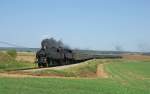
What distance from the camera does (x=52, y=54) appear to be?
56125 millimetres

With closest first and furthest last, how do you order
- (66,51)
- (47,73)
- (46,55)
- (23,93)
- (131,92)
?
(23,93) → (131,92) → (47,73) → (46,55) → (66,51)

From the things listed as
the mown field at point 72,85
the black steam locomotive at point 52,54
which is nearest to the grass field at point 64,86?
the mown field at point 72,85

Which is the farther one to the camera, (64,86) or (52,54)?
(52,54)

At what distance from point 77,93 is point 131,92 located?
10.8 feet

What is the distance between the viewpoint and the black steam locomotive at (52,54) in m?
55.8

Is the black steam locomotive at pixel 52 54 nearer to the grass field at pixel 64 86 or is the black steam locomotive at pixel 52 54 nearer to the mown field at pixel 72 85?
the mown field at pixel 72 85

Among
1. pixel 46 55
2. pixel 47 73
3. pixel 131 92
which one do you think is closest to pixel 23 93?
pixel 131 92

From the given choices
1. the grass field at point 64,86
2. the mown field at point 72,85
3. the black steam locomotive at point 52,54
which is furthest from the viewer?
the black steam locomotive at point 52,54

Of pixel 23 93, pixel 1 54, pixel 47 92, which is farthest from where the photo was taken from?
pixel 1 54

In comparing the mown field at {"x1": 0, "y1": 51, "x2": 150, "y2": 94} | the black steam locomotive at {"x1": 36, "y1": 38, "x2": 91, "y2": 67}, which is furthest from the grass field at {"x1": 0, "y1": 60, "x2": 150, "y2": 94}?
the black steam locomotive at {"x1": 36, "y1": 38, "x2": 91, "y2": 67}

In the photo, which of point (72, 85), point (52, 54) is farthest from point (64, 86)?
point (52, 54)

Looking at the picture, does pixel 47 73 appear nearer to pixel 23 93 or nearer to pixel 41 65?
pixel 23 93

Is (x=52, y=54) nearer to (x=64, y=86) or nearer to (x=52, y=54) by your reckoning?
(x=52, y=54)

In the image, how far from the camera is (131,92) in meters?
20.2
